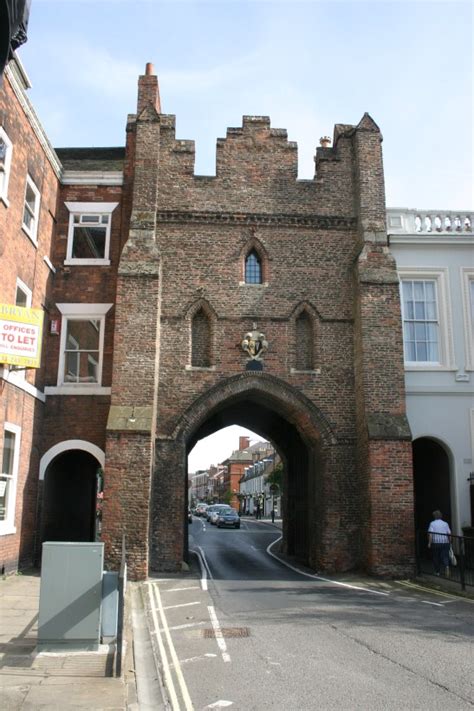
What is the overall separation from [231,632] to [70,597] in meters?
2.48

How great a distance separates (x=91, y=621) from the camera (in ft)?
25.6

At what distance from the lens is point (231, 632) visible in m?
9.09

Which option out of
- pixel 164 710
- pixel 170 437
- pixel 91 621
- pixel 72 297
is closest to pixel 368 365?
pixel 170 437

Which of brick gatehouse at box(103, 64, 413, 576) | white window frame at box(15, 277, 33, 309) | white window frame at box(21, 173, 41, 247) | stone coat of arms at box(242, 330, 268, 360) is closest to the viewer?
white window frame at box(15, 277, 33, 309)

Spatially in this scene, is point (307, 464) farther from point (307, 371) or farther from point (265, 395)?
point (307, 371)

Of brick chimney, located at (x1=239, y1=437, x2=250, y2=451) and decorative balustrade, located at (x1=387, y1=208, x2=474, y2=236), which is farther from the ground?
brick chimney, located at (x1=239, y1=437, x2=250, y2=451)

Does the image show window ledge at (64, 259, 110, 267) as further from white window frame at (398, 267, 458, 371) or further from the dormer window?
white window frame at (398, 267, 458, 371)

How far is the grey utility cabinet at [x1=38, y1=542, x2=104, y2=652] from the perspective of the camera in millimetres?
7691

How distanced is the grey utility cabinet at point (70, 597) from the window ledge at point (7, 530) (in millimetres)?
6566

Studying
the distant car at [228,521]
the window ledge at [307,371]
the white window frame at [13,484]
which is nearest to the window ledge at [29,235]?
the white window frame at [13,484]

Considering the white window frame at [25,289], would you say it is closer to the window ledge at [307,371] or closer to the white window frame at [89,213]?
the white window frame at [89,213]

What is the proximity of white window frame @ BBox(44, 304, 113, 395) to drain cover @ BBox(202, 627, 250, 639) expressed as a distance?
8904 mm

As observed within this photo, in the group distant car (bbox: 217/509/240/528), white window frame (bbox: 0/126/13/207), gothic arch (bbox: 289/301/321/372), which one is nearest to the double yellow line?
gothic arch (bbox: 289/301/321/372)

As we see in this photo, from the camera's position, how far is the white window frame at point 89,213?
1797 centimetres
